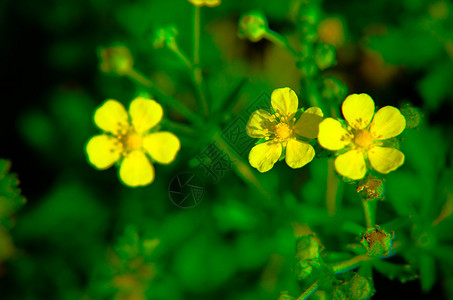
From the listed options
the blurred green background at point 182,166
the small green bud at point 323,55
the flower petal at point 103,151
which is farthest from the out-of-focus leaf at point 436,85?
the flower petal at point 103,151

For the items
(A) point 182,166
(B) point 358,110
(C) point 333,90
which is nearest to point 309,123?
(B) point 358,110

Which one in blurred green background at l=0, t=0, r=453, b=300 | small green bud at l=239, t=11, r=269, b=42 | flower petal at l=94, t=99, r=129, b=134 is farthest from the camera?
blurred green background at l=0, t=0, r=453, b=300

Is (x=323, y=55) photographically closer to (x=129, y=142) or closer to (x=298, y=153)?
(x=298, y=153)

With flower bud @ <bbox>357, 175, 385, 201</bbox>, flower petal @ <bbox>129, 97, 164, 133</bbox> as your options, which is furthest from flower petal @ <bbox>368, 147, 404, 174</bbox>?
flower petal @ <bbox>129, 97, 164, 133</bbox>

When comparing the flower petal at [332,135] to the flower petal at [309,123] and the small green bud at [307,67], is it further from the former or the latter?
the small green bud at [307,67]

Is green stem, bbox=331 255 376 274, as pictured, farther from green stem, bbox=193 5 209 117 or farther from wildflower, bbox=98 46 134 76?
wildflower, bbox=98 46 134 76

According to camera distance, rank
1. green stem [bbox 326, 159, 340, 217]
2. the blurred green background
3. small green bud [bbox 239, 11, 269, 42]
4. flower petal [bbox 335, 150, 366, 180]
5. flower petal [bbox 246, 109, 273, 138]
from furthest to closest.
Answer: the blurred green background < green stem [bbox 326, 159, 340, 217] < small green bud [bbox 239, 11, 269, 42] < flower petal [bbox 246, 109, 273, 138] < flower petal [bbox 335, 150, 366, 180]
